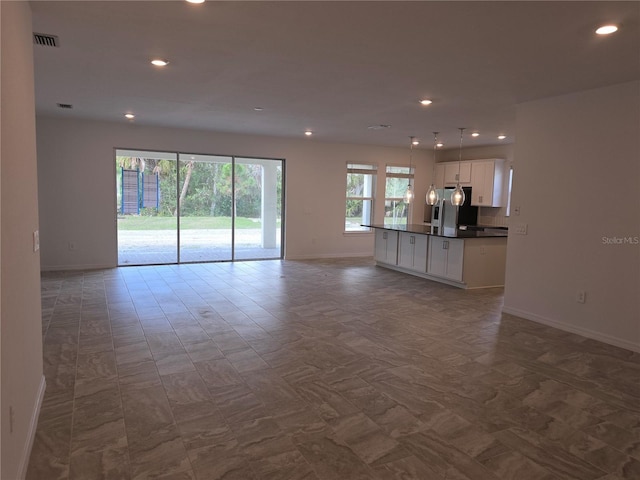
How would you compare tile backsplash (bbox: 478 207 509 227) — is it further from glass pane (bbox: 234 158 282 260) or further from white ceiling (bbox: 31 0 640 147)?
glass pane (bbox: 234 158 282 260)

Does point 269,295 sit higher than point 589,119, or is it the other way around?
point 589,119

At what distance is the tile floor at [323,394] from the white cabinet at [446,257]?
4.40 ft

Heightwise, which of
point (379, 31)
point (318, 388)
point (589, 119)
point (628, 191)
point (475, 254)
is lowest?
point (318, 388)

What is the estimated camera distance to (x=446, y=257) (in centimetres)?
683

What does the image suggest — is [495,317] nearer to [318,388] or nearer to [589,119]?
[589,119]

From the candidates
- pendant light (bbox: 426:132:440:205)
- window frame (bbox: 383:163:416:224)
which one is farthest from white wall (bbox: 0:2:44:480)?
window frame (bbox: 383:163:416:224)

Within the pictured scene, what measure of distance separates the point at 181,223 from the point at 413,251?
4.55 m

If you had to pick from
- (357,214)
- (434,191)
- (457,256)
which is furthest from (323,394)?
(357,214)

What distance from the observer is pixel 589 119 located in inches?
170

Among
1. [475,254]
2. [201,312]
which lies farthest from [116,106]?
[475,254]

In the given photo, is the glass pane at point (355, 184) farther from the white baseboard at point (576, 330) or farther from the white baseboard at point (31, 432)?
the white baseboard at point (31, 432)

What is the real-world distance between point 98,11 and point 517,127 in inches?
177

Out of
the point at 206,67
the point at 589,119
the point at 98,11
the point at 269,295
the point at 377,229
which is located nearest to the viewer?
the point at 98,11

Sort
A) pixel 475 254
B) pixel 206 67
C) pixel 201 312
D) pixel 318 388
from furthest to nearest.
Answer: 1. pixel 475 254
2. pixel 201 312
3. pixel 206 67
4. pixel 318 388
